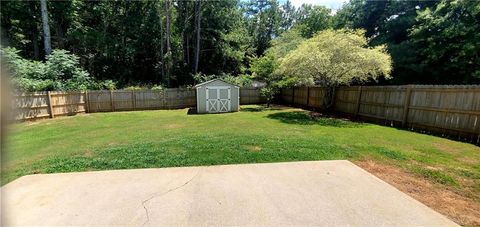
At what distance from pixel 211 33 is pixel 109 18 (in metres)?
9.22

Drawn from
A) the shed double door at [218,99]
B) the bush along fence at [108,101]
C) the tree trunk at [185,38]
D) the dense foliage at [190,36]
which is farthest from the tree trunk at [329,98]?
the tree trunk at [185,38]

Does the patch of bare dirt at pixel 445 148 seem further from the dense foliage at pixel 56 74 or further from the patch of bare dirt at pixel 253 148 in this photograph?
the dense foliage at pixel 56 74

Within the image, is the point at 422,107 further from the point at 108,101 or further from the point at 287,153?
the point at 108,101

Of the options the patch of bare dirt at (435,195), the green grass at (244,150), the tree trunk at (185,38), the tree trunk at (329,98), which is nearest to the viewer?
the patch of bare dirt at (435,195)

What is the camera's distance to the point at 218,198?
3.95 meters

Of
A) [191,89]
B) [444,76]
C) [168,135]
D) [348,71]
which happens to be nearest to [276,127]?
[168,135]

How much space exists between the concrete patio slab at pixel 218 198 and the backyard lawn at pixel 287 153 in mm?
461

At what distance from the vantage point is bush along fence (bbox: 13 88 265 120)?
1285 cm

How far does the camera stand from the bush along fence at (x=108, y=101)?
42.2 feet

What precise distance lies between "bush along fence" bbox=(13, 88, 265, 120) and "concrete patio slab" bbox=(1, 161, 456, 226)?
10.0m

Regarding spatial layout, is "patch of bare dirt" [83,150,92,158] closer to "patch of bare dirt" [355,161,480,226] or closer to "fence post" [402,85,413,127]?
"patch of bare dirt" [355,161,480,226]

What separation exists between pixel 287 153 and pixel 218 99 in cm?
1024

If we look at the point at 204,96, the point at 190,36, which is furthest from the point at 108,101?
the point at 190,36

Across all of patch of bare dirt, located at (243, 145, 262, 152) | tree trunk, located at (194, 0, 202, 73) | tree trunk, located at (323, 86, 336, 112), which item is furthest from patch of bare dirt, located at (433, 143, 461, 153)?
tree trunk, located at (194, 0, 202, 73)
